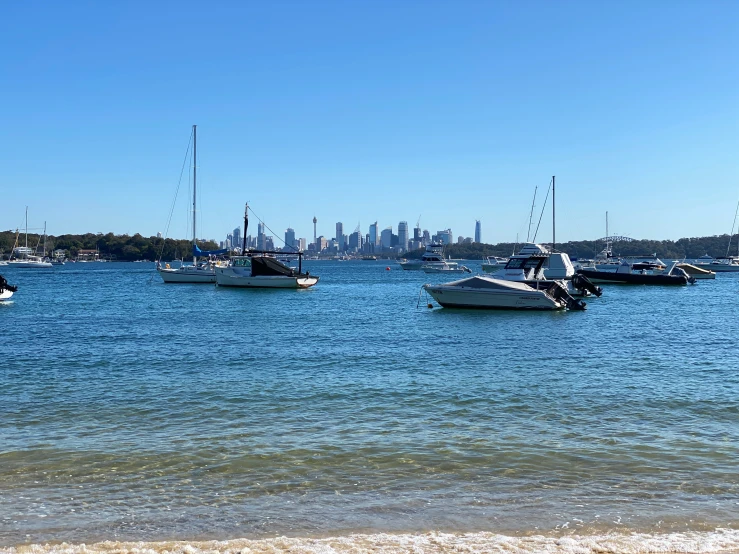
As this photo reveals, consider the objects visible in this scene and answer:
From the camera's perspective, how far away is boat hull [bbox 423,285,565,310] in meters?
44.2

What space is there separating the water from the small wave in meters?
0.04

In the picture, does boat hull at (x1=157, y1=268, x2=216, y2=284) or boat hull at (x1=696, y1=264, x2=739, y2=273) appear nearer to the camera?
boat hull at (x1=157, y1=268, x2=216, y2=284)

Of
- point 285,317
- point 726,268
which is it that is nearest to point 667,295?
point 285,317

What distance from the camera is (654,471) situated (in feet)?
36.9

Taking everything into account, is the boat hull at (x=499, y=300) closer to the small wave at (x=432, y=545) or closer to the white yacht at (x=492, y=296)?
the white yacht at (x=492, y=296)

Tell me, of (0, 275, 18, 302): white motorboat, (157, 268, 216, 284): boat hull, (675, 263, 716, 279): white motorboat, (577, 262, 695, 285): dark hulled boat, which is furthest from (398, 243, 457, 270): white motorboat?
(0, 275, 18, 302): white motorboat

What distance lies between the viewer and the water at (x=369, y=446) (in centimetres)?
886

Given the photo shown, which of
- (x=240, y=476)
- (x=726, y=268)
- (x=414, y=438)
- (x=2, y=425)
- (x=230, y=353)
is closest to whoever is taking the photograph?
(x=240, y=476)

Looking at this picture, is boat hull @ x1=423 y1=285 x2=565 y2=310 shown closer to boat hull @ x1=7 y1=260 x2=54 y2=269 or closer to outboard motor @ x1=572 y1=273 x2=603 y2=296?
outboard motor @ x1=572 y1=273 x2=603 y2=296

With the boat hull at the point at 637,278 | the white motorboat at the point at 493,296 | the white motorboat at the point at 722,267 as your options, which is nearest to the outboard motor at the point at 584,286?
the white motorboat at the point at 493,296

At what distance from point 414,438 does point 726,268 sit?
129923mm

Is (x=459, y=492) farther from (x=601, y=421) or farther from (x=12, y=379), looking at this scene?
(x=12, y=379)

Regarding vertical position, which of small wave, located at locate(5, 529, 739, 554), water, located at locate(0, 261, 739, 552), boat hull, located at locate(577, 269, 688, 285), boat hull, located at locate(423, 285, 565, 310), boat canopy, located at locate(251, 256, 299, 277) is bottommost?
water, located at locate(0, 261, 739, 552)

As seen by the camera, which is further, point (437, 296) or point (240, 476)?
point (437, 296)
